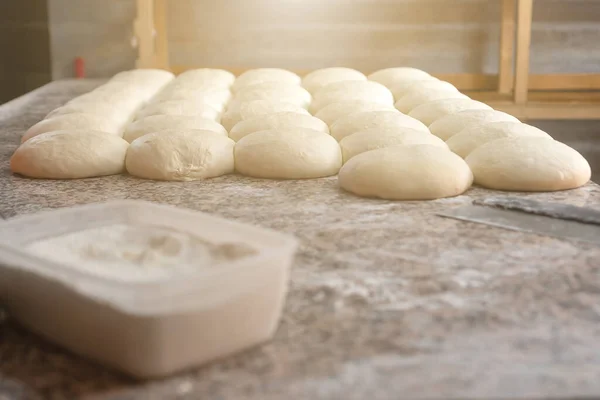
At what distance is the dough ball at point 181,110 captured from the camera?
2371mm

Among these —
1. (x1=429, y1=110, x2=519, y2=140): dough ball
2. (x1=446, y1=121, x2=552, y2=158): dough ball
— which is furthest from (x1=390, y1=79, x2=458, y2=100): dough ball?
(x1=446, y1=121, x2=552, y2=158): dough ball

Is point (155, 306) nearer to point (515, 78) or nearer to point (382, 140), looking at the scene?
point (382, 140)

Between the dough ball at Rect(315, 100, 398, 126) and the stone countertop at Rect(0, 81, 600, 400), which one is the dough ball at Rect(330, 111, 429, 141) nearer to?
the dough ball at Rect(315, 100, 398, 126)

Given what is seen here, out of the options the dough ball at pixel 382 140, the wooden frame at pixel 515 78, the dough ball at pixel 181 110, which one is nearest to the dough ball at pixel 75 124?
the dough ball at pixel 181 110

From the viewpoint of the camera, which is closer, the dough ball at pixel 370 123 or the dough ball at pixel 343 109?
the dough ball at pixel 370 123

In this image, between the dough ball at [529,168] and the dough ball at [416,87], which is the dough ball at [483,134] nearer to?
the dough ball at [529,168]

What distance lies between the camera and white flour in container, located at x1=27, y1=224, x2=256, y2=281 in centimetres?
88

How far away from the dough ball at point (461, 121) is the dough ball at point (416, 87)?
1.55 ft

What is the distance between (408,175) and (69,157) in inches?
35.4

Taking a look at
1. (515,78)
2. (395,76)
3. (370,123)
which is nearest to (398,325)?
(370,123)

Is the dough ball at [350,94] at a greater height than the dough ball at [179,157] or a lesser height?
greater

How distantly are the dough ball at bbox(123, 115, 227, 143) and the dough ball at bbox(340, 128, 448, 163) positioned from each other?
406 millimetres

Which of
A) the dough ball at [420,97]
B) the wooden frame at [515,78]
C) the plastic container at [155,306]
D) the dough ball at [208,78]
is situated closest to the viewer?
the plastic container at [155,306]

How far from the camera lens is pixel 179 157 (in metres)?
1.87
